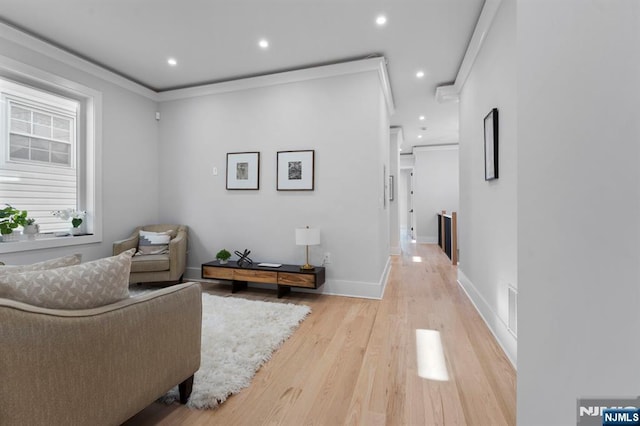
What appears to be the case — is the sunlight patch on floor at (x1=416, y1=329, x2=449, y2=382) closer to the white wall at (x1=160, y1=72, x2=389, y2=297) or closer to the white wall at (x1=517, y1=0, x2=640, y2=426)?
the white wall at (x1=160, y1=72, x2=389, y2=297)

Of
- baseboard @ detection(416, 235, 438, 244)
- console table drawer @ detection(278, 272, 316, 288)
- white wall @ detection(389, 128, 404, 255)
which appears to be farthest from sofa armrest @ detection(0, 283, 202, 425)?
baseboard @ detection(416, 235, 438, 244)

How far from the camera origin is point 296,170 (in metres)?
3.70

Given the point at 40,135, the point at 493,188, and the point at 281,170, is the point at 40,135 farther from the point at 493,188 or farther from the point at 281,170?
the point at 493,188

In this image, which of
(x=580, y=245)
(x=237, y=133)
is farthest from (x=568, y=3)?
(x=237, y=133)

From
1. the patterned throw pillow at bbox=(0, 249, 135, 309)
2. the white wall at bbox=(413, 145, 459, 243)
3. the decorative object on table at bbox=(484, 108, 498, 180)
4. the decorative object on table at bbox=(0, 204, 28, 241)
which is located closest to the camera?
the patterned throw pillow at bbox=(0, 249, 135, 309)

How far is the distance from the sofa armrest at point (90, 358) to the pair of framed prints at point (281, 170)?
2.37 meters

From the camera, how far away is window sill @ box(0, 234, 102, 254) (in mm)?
2891

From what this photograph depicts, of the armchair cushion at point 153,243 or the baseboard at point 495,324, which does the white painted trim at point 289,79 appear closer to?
the armchair cushion at point 153,243

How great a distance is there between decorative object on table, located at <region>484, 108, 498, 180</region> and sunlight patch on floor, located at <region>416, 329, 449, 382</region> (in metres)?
1.42

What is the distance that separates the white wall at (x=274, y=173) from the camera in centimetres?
342

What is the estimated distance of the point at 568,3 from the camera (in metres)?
0.51

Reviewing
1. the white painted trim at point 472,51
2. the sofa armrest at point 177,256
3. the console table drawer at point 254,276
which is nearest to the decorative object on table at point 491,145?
the white painted trim at point 472,51

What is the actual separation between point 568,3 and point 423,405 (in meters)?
1.75

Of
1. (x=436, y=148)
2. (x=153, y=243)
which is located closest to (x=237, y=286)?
(x=153, y=243)
